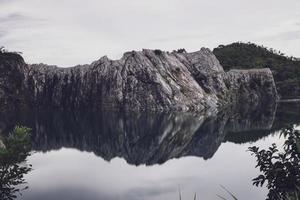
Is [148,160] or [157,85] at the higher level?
[157,85]

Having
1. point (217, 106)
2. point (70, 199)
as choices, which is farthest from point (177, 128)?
point (217, 106)

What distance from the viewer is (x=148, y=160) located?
6688cm

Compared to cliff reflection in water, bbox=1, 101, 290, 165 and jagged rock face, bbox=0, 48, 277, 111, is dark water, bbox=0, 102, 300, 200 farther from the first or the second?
jagged rock face, bbox=0, 48, 277, 111

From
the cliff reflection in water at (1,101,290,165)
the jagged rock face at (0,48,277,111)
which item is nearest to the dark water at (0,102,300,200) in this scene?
the cliff reflection in water at (1,101,290,165)

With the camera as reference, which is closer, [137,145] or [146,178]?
[146,178]

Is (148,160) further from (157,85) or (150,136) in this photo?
(157,85)

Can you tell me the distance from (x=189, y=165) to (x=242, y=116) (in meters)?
72.6

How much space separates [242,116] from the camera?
13062 cm

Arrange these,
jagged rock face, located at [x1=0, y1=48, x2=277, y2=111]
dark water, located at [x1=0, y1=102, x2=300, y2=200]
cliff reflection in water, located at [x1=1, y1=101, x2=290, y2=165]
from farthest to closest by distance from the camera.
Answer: jagged rock face, located at [x1=0, y1=48, x2=277, y2=111] < cliff reflection in water, located at [x1=1, y1=101, x2=290, y2=165] < dark water, located at [x1=0, y1=102, x2=300, y2=200]

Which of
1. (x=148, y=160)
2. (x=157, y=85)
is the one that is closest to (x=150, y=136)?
(x=148, y=160)

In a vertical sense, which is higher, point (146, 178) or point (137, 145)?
point (137, 145)

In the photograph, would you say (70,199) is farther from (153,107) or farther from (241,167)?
(153,107)

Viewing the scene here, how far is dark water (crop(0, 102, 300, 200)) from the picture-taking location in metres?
45.5

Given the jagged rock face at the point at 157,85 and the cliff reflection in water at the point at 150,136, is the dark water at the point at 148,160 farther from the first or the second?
the jagged rock face at the point at 157,85
